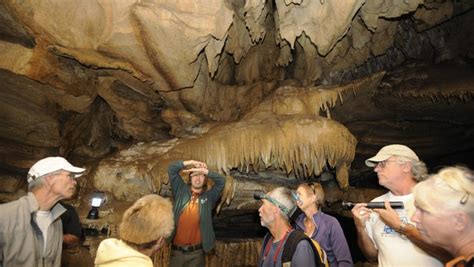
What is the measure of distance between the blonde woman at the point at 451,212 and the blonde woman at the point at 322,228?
1.14 m

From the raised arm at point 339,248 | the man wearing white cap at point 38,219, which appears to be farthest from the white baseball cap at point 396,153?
the man wearing white cap at point 38,219

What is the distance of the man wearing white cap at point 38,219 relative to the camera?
1757 millimetres

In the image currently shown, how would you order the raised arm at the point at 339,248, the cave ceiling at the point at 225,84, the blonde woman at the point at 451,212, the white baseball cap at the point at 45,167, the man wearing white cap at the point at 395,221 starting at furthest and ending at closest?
the cave ceiling at the point at 225,84 → the raised arm at the point at 339,248 → the white baseball cap at the point at 45,167 → the man wearing white cap at the point at 395,221 → the blonde woman at the point at 451,212

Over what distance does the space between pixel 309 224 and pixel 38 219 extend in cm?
184

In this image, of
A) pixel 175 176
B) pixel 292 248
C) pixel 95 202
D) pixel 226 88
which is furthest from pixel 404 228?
pixel 226 88

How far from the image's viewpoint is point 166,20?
161 inches

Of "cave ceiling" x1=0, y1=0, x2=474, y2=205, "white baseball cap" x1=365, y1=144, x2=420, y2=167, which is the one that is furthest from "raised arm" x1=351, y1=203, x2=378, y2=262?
"cave ceiling" x1=0, y1=0, x2=474, y2=205

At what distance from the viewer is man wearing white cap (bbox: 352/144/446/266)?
1.85 m

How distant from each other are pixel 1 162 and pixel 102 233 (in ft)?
8.12

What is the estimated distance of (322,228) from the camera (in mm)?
2496

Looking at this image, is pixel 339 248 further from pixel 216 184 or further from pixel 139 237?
pixel 139 237

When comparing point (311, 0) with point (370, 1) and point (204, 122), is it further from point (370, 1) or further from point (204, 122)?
point (204, 122)

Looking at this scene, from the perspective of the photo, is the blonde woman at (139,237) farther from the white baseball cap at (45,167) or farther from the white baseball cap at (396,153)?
the white baseball cap at (396,153)

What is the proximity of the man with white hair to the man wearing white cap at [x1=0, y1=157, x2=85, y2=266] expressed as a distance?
1.20 m
